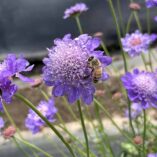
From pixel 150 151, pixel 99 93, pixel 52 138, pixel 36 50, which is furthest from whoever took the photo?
pixel 36 50

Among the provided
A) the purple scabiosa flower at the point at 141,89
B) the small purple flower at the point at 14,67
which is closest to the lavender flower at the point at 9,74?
the small purple flower at the point at 14,67

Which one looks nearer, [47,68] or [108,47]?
[47,68]

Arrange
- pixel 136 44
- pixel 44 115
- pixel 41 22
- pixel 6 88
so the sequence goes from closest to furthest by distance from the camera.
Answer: pixel 6 88, pixel 44 115, pixel 136 44, pixel 41 22

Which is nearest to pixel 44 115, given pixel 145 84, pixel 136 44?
pixel 145 84

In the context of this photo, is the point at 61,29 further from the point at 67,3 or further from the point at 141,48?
the point at 141,48

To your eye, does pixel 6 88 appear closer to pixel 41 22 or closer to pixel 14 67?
pixel 14 67

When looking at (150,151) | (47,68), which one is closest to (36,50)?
(150,151)
